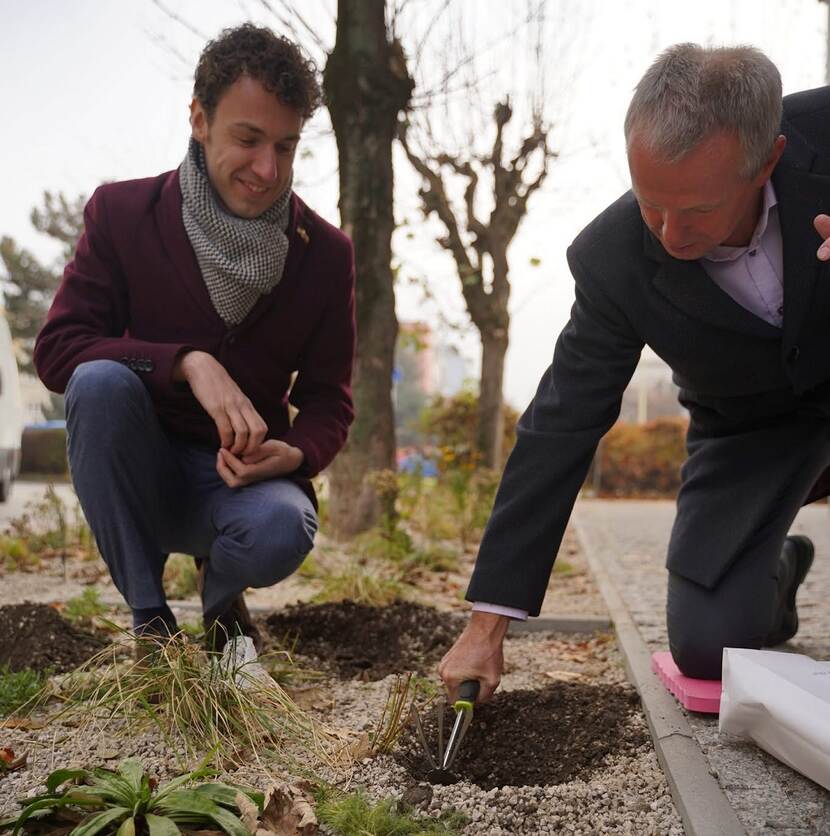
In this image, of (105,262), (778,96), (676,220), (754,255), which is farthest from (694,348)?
(105,262)

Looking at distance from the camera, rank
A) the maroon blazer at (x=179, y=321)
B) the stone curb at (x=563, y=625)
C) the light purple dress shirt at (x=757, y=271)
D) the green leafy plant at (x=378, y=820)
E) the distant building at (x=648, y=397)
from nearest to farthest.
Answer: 1. the green leafy plant at (x=378, y=820)
2. the light purple dress shirt at (x=757, y=271)
3. the maroon blazer at (x=179, y=321)
4. the stone curb at (x=563, y=625)
5. the distant building at (x=648, y=397)

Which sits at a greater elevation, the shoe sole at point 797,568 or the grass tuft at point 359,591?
the shoe sole at point 797,568

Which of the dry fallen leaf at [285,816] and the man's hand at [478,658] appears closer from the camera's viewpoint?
the dry fallen leaf at [285,816]

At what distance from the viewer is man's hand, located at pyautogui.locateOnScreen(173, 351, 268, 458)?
2.56 meters

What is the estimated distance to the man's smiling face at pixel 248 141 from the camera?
270 cm

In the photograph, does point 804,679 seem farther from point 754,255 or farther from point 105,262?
point 105,262

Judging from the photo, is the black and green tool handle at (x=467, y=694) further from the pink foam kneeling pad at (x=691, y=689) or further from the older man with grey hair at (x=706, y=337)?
the pink foam kneeling pad at (x=691, y=689)

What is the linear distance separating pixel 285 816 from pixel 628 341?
137 cm

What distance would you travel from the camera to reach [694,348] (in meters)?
2.45

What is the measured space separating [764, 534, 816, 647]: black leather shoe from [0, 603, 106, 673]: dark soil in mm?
2034

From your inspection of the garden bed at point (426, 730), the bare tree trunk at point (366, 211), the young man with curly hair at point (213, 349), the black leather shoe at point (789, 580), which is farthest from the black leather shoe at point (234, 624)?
the bare tree trunk at point (366, 211)

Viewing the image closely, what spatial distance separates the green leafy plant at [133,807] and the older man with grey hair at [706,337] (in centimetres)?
61

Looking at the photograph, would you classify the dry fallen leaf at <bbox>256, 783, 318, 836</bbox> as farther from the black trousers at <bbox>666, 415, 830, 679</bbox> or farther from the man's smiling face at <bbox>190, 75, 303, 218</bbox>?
the man's smiling face at <bbox>190, 75, 303, 218</bbox>

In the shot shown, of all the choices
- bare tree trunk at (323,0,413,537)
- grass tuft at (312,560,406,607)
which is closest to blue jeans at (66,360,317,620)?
grass tuft at (312,560,406,607)
